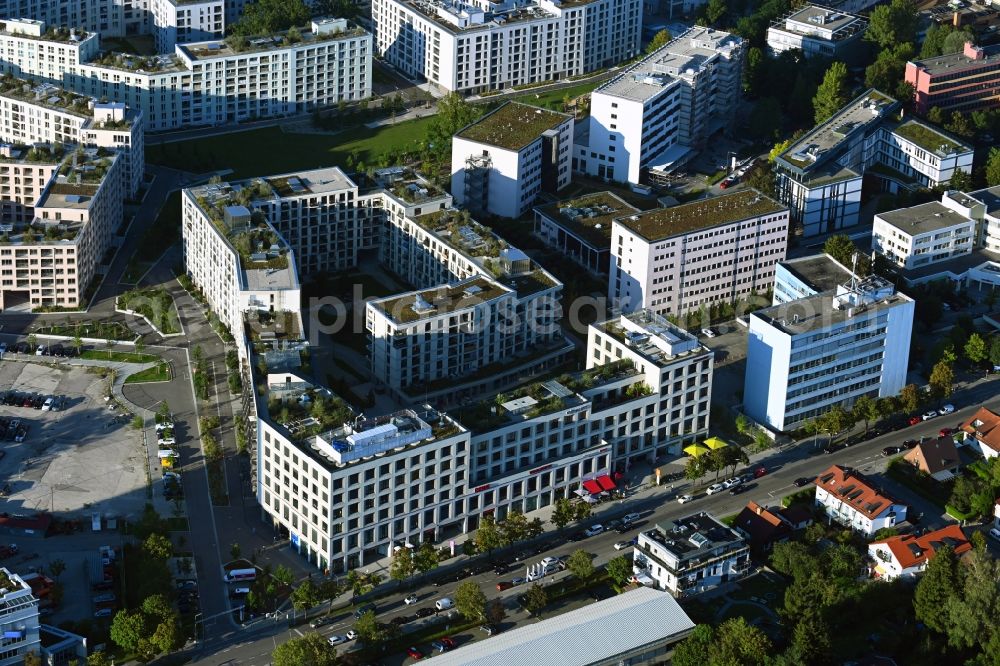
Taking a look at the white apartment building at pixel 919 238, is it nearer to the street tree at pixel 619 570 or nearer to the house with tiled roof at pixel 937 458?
the house with tiled roof at pixel 937 458

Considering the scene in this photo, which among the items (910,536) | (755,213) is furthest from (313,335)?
(910,536)

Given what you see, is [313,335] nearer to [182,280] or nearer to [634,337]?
[182,280]

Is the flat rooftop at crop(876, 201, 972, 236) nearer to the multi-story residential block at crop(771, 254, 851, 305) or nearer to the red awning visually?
the multi-story residential block at crop(771, 254, 851, 305)

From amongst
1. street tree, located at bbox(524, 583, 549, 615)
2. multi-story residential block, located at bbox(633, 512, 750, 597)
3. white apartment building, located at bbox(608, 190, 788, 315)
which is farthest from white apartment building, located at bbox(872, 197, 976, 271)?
street tree, located at bbox(524, 583, 549, 615)

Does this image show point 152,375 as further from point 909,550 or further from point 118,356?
point 909,550

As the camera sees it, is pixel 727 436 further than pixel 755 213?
No

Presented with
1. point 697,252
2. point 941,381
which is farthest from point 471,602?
point 697,252
